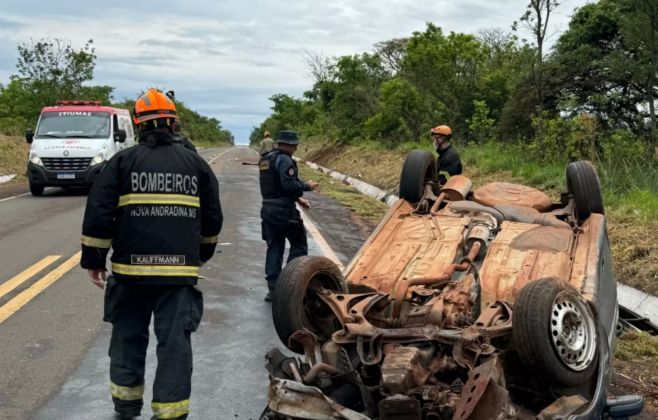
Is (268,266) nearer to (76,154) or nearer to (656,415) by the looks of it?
(656,415)

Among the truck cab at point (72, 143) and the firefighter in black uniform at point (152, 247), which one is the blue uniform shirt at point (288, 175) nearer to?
the firefighter in black uniform at point (152, 247)

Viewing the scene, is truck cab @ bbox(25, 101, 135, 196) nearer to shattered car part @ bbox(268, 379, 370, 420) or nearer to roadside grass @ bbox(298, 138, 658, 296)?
roadside grass @ bbox(298, 138, 658, 296)

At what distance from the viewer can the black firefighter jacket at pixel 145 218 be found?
12.9ft

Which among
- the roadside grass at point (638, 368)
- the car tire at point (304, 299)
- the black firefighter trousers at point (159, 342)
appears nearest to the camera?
the black firefighter trousers at point (159, 342)

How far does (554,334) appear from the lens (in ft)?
12.4

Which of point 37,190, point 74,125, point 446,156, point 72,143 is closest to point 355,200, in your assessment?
point 72,143

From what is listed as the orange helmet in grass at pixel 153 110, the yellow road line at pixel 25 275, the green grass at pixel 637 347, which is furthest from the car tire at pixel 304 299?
the yellow road line at pixel 25 275

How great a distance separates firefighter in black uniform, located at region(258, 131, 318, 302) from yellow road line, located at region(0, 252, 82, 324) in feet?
7.57

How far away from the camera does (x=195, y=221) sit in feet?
13.5

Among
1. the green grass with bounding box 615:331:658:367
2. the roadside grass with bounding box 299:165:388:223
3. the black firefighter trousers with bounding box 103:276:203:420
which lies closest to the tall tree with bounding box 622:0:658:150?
the roadside grass with bounding box 299:165:388:223

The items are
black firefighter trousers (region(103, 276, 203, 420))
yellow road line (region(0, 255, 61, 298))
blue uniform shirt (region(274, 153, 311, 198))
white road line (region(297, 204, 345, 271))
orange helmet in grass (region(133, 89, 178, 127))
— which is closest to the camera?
black firefighter trousers (region(103, 276, 203, 420))

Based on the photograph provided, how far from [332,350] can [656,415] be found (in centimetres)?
224

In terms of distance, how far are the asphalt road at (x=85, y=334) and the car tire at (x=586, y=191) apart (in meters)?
2.71

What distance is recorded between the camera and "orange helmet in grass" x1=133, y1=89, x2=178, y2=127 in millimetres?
4055
